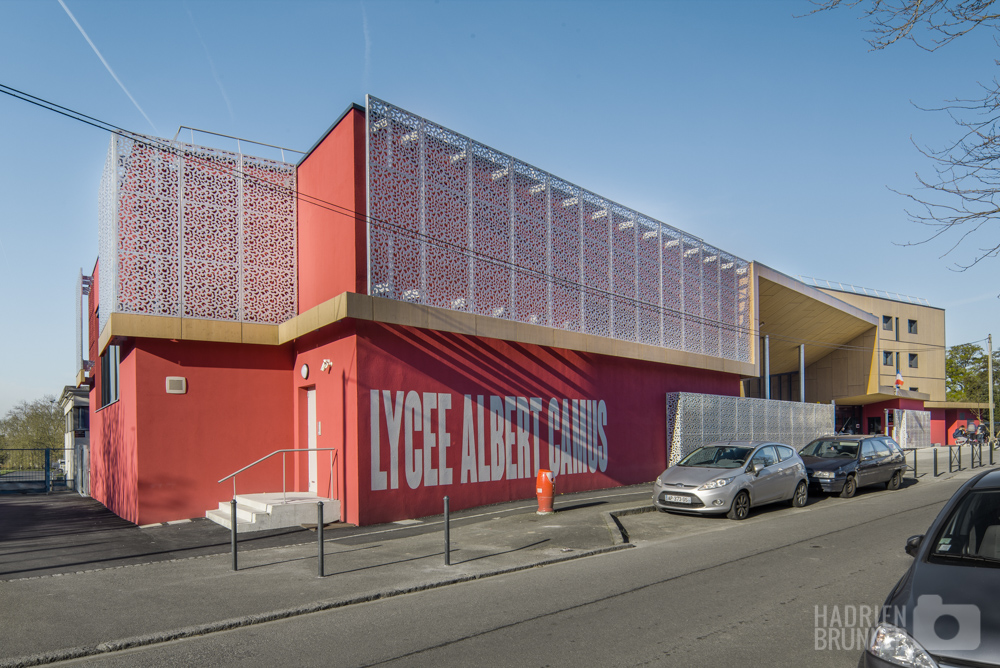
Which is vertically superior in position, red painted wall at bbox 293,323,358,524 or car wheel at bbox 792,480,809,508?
red painted wall at bbox 293,323,358,524

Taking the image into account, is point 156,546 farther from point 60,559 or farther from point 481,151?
point 481,151

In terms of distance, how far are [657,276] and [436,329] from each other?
9953 millimetres

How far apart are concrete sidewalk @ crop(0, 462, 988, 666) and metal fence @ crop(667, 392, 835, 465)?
7.90m

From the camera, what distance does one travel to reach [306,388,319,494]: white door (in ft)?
45.7

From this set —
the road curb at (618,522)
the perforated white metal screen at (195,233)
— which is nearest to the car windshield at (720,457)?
the road curb at (618,522)

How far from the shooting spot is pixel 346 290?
42.4 feet

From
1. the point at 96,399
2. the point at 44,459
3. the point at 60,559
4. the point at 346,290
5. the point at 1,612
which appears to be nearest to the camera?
the point at 1,612

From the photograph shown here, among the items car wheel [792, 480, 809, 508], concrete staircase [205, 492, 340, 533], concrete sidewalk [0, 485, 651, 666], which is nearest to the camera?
concrete sidewalk [0, 485, 651, 666]

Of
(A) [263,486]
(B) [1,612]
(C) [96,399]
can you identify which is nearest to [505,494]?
(A) [263,486]

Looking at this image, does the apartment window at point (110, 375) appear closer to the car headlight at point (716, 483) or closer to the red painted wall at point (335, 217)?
the red painted wall at point (335, 217)

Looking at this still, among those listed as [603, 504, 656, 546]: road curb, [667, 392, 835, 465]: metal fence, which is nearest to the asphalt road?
[603, 504, 656, 546]: road curb

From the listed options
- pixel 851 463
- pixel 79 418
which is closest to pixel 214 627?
pixel 851 463

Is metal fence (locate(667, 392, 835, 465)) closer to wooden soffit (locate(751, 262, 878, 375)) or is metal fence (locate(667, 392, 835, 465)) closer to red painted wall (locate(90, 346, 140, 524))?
wooden soffit (locate(751, 262, 878, 375))
